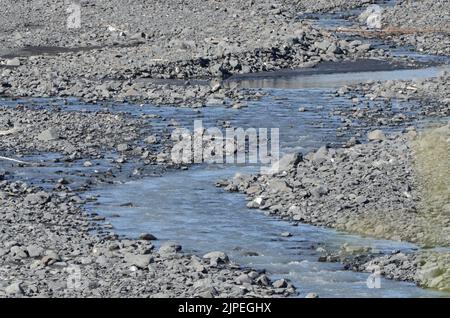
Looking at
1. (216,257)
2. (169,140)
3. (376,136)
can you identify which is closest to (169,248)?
(216,257)

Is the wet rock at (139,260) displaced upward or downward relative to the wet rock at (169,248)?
upward

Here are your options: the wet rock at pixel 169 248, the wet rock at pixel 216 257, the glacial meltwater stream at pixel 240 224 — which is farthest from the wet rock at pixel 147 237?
the wet rock at pixel 216 257

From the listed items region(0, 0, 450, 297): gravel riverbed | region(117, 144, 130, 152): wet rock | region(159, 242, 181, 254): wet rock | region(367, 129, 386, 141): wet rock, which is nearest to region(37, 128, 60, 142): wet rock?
region(0, 0, 450, 297): gravel riverbed

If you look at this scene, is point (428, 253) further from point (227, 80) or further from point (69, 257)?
point (227, 80)

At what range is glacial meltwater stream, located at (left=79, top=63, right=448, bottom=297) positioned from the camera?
44.9 feet

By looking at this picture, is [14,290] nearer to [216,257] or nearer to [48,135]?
[216,257]

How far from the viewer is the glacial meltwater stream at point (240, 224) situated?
44.9ft

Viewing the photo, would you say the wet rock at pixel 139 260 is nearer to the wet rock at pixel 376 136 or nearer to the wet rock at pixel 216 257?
the wet rock at pixel 216 257

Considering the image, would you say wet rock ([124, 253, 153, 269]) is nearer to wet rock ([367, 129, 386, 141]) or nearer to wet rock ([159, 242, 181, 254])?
wet rock ([159, 242, 181, 254])

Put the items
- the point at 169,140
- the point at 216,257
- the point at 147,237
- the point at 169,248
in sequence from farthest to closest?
the point at 169,140 → the point at 147,237 → the point at 169,248 → the point at 216,257

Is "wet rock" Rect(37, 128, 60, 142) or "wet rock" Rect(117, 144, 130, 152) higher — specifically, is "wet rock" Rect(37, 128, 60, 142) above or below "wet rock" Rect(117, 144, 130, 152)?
above

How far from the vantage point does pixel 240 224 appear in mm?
16250

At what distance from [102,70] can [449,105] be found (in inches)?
337
